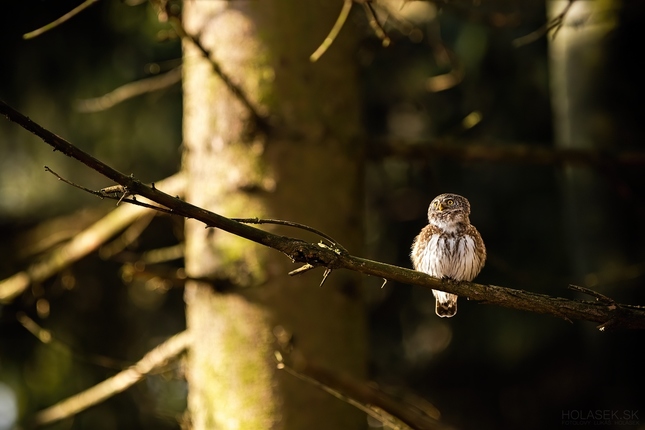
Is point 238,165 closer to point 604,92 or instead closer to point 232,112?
point 232,112

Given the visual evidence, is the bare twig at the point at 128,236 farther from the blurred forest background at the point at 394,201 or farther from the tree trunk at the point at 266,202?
the blurred forest background at the point at 394,201

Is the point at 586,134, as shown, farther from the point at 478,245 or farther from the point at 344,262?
the point at 344,262

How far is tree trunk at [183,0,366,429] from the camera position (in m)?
3.19

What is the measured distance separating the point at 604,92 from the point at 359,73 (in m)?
1.87

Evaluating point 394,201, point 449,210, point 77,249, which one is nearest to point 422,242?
point 449,210

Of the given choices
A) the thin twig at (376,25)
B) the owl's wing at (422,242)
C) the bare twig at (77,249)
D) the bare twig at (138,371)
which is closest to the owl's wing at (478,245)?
the owl's wing at (422,242)

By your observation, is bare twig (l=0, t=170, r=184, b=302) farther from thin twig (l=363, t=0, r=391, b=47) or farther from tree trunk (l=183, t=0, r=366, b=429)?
thin twig (l=363, t=0, r=391, b=47)

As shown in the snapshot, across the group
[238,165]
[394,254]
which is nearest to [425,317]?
[394,254]

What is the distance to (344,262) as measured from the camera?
6.47 ft

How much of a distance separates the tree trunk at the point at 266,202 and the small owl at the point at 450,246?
16.1 inches

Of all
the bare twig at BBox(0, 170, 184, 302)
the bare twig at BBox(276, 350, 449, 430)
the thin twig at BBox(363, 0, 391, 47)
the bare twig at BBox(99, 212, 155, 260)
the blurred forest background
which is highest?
the blurred forest background

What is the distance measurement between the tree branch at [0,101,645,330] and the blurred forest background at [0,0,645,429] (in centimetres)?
291

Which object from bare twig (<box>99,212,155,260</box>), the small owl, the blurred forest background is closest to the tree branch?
the small owl

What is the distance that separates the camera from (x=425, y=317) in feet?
23.4
